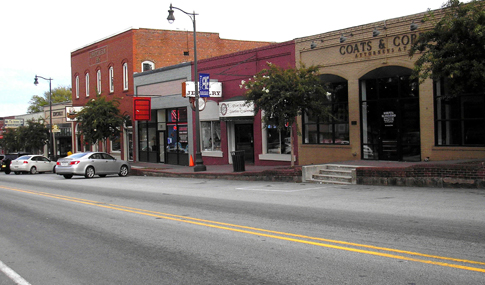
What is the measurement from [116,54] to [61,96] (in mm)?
62382

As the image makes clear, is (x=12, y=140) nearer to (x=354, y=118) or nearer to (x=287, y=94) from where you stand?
(x=287, y=94)

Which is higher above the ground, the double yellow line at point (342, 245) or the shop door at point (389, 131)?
the shop door at point (389, 131)

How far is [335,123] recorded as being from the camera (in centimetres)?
2080

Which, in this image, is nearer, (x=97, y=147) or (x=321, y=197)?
(x=321, y=197)

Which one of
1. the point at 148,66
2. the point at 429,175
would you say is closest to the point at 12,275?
the point at 429,175

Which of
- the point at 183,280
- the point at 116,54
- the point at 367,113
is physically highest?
the point at 116,54

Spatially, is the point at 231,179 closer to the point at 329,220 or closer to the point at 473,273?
the point at 329,220

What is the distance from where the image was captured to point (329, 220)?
8.95 m

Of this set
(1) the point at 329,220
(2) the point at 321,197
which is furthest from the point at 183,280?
(2) the point at 321,197

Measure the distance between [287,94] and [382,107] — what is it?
4570 mm

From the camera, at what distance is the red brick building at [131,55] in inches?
1405

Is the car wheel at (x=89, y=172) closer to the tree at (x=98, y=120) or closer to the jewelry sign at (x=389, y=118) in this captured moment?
the tree at (x=98, y=120)

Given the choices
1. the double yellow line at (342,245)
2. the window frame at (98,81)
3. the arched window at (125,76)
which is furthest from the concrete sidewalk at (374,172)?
the window frame at (98,81)

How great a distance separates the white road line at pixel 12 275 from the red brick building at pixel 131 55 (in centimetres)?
2930
